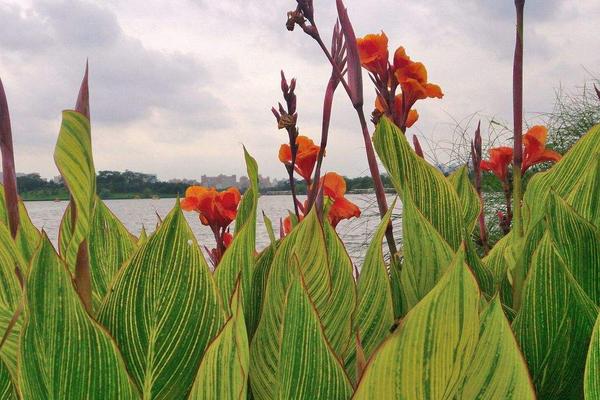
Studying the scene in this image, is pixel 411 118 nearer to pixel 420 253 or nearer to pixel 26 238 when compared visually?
pixel 420 253

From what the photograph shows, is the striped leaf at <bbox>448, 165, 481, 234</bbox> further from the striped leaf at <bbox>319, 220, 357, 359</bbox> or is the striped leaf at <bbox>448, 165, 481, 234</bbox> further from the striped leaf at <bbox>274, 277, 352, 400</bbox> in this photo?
the striped leaf at <bbox>274, 277, 352, 400</bbox>

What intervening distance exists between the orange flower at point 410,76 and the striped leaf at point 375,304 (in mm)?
269

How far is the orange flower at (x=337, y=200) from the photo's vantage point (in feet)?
2.58

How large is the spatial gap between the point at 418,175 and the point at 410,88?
208 millimetres

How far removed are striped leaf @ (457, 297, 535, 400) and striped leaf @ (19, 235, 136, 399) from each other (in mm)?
197

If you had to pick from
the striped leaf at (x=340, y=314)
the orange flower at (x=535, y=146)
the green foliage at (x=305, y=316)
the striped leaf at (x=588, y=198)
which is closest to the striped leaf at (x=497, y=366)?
the green foliage at (x=305, y=316)

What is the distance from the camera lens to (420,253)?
0.47 meters

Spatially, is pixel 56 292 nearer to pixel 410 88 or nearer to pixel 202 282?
pixel 202 282

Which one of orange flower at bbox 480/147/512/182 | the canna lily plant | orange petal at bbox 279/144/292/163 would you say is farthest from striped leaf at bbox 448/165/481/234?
orange flower at bbox 480/147/512/182

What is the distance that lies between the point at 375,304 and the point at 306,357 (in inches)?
5.5

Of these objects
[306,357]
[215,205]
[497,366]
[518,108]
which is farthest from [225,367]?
[215,205]

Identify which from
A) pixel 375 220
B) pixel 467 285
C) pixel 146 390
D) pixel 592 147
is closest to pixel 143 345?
pixel 146 390

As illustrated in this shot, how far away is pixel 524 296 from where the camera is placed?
0.40 metres

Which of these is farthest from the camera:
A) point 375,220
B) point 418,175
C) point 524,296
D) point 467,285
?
point 375,220
